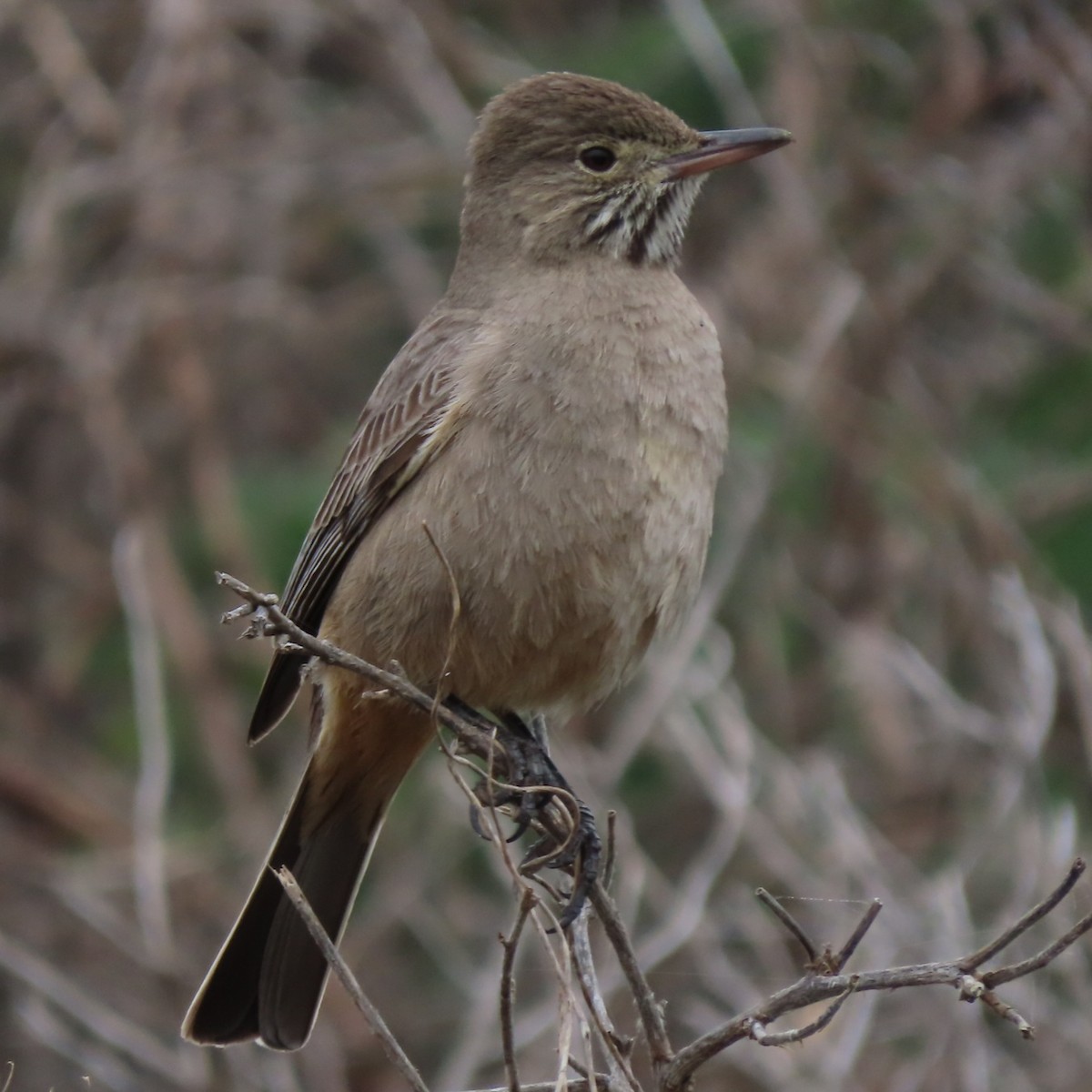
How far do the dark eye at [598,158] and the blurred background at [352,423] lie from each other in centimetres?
171

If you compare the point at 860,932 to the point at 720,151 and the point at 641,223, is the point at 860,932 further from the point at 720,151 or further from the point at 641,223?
the point at 720,151

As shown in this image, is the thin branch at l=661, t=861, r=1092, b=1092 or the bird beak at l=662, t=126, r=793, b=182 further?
the bird beak at l=662, t=126, r=793, b=182

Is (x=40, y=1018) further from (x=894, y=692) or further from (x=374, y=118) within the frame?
(x=374, y=118)

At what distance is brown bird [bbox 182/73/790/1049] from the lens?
4.38 metres

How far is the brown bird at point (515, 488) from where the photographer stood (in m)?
4.38

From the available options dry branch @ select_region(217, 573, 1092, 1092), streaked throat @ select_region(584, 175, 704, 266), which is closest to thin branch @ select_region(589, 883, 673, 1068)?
dry branch @ select_region(217, 573, 1092, 1092)

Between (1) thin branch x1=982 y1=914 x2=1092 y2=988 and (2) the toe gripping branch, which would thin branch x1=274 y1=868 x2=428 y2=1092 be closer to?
(2) the toe gripping branch

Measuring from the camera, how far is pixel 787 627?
784cm

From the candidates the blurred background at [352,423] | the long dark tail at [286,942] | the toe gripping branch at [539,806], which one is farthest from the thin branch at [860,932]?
the blurred background at [352,423]

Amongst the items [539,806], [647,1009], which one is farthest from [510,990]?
[539,806]

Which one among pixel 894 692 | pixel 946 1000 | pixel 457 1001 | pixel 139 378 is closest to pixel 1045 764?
pixel 894 692

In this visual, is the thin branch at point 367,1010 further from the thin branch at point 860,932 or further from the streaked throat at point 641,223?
the streaked throat at point 641,223

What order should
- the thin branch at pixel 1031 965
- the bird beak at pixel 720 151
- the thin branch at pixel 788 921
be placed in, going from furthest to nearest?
the bird beak at pixel 720 151, the thin branch at pixel 788 921, the thin branch at pixel 1031 965

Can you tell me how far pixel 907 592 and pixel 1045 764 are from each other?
3.93 feet
